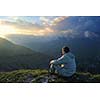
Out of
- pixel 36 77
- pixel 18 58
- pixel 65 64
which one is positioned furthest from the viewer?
pixel 18 58

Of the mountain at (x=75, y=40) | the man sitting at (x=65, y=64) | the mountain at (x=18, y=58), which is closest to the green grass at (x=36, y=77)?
the man sitting at (x=65, y=64)

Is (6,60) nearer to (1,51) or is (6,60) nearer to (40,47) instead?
(1,51)

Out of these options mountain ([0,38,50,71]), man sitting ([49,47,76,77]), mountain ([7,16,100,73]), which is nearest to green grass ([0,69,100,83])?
man sitting ([49,47,76,77])

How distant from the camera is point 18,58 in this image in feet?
40.5

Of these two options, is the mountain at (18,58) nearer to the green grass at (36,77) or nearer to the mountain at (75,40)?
the mountain at (75,40)

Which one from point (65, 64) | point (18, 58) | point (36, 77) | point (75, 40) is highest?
point (75, 40)

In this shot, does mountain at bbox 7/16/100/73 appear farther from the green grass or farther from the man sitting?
the man sitting

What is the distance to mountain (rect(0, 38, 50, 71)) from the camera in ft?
40.1

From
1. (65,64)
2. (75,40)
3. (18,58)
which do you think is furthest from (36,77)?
(75,40)

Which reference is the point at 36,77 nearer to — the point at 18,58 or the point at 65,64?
the point at 65,64

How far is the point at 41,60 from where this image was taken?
12.2 metres

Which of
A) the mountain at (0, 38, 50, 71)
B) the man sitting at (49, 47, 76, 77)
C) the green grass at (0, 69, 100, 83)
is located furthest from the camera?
the mountain at (0, 38, 50, 71)

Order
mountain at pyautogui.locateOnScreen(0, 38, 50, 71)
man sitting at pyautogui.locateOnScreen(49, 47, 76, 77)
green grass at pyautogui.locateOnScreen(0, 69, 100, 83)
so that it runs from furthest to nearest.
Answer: mountain at pyautogui.locateOnScreen(0, 38, 50, 71)
green grass at pyautogui.locateOnScreen(0, 69, 100, 83)
man sitting at pyautogui.locateOnScreen(49, 47, 76, 77)
